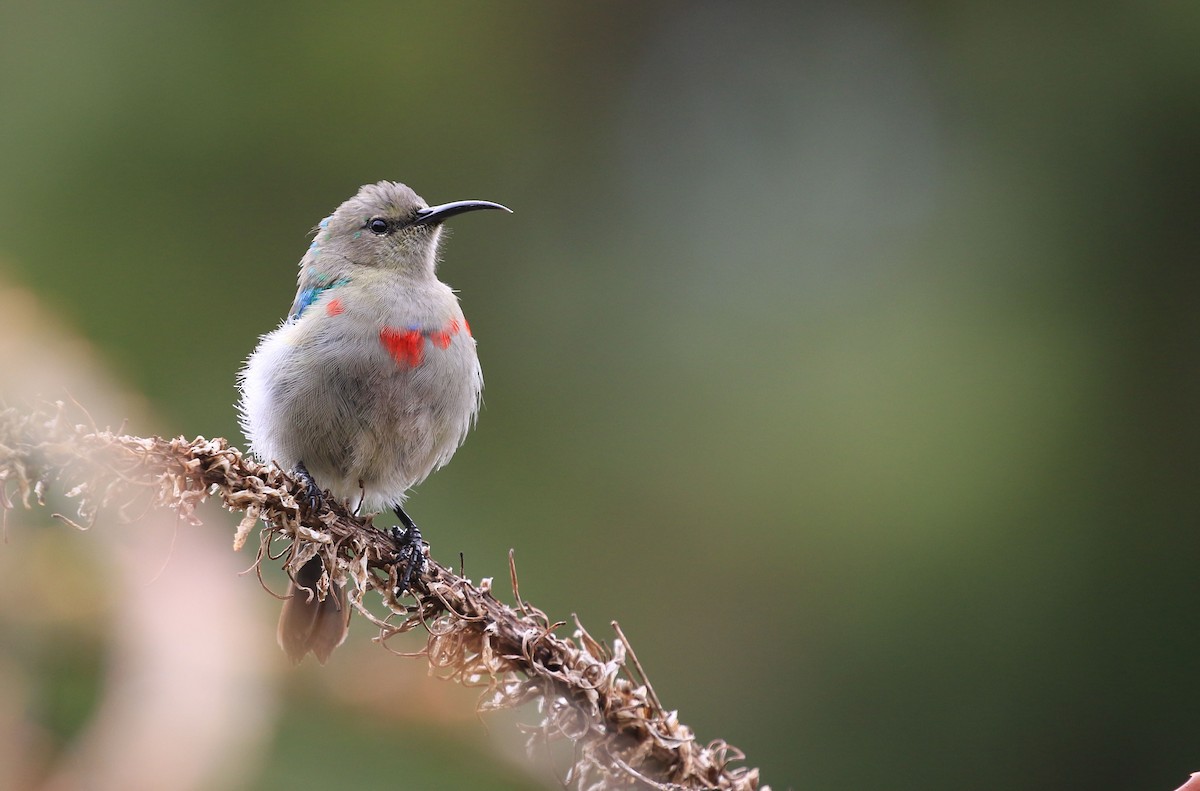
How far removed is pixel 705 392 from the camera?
7.61 meters

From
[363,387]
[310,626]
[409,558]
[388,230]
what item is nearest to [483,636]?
[409,558]

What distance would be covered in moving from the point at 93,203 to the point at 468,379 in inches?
135

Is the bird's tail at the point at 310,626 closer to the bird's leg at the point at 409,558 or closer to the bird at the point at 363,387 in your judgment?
the bird at the point at 363,387

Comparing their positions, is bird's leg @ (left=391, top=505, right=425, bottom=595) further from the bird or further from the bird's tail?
the bird

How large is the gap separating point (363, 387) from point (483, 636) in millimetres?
1916

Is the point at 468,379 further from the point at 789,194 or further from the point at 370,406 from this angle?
the point at 789,194

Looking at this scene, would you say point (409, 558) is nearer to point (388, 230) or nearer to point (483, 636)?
point (483, 636)

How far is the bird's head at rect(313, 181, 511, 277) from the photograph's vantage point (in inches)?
192

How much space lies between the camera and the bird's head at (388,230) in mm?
4883

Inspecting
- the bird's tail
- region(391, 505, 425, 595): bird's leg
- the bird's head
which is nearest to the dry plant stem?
region(391, 505, 425, 595): bird's leg

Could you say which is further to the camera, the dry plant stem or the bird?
the bird

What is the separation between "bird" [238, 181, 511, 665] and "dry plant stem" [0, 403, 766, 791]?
1438 millimetres

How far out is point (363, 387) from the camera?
13.6 feet

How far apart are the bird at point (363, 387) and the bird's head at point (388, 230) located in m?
0.09
